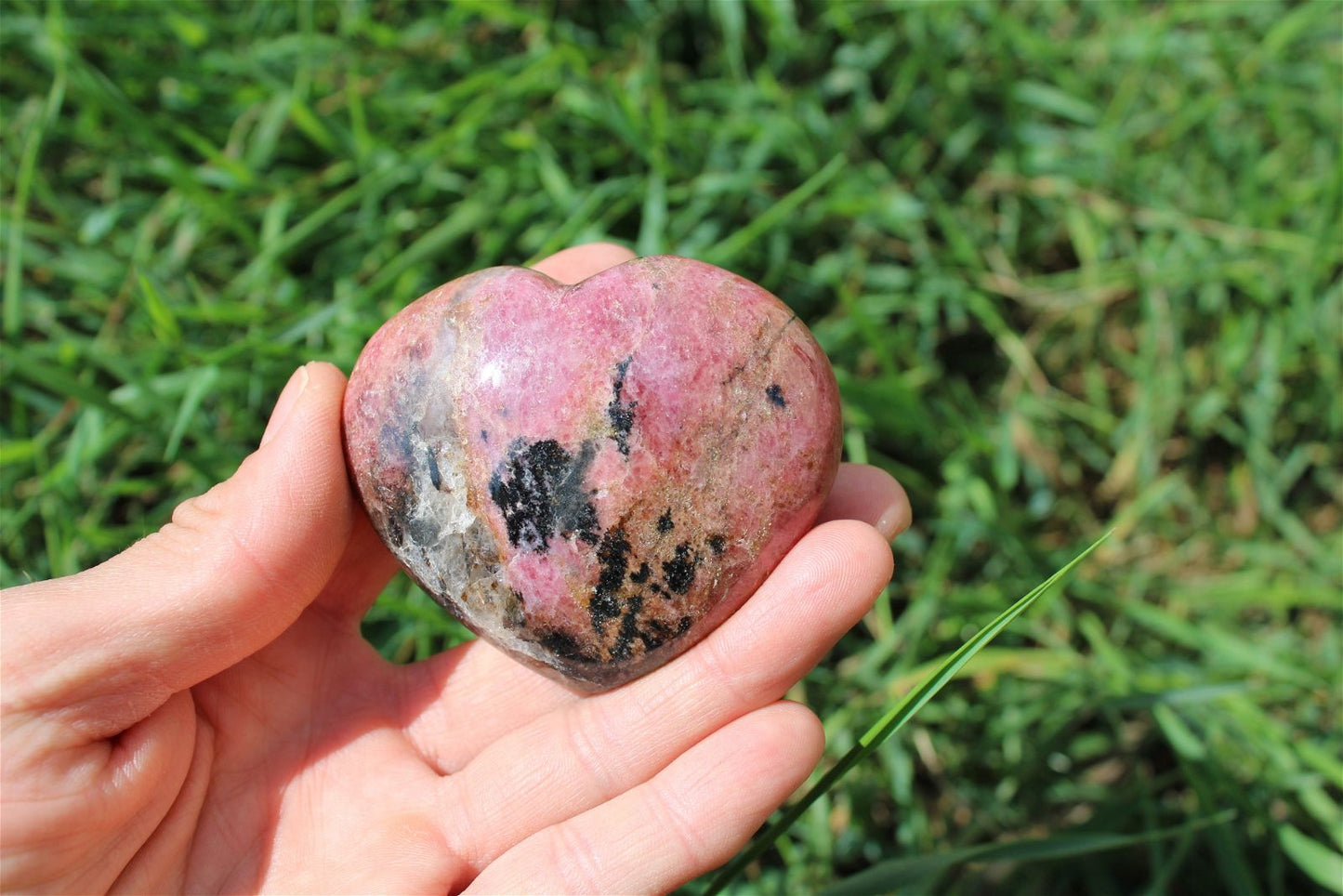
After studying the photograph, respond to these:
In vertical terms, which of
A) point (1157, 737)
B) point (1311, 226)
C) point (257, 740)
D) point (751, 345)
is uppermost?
point (751, 345)

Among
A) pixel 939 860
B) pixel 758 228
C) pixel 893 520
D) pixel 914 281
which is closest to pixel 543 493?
pixel 893 520

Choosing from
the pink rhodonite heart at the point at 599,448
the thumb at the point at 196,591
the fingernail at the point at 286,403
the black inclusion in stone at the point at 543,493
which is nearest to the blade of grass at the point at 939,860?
the pink rhodonite heart at the point at 599,448

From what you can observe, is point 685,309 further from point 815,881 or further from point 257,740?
point 815,881

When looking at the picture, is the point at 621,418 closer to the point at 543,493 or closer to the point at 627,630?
the point at 543,493

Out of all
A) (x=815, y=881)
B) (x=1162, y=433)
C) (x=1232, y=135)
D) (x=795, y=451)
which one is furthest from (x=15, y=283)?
(x=1232, y=135)

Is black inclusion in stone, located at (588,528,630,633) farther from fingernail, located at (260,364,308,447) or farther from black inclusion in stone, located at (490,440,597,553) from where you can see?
fingernail, located at (260,364,308,447)

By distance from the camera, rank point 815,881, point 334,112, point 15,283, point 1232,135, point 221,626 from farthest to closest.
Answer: point 1232,135 < point 334,112 < point 15,283 < point 815,881 < point 221,626

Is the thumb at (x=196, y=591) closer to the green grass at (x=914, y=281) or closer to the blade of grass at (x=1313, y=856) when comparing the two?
the green grass at (x=914, y=281)
